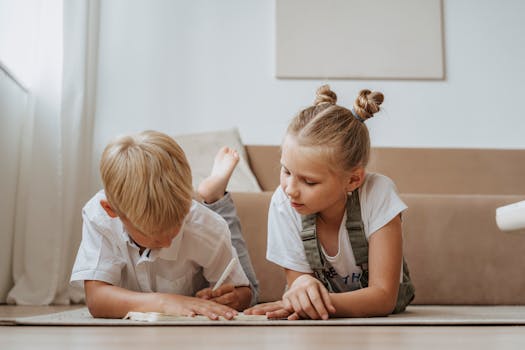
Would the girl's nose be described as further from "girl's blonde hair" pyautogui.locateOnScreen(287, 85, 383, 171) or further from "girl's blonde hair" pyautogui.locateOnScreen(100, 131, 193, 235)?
"girl's blonde hair" pyautogui.locateOnScreen(100, 131, 193, 235)

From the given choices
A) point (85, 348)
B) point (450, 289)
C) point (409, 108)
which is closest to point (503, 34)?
point (409, 108)

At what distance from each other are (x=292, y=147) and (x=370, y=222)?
226 mm

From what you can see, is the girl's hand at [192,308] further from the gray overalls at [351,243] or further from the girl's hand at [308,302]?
the gray overalls at [351,243]

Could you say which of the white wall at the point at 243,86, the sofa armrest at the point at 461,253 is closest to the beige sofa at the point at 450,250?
the sofa armrest at the point at 461,253

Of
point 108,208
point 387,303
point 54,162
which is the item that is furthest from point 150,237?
point 54,162

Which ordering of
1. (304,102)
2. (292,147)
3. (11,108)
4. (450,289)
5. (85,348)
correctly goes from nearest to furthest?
(85,348) < (292,147) < (450,289) < (11,108) < (304,102)

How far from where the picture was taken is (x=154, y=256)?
4.15 feet

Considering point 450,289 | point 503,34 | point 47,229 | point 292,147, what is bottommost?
point 450,289

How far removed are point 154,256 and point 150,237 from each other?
0.41 feet

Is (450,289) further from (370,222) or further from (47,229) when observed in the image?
(47,229)

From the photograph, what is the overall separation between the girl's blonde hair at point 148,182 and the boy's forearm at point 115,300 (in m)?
0.13

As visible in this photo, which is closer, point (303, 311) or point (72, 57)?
point (303, 311)

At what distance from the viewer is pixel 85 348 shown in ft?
2.13

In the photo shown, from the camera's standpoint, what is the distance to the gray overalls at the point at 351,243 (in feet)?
4.37
